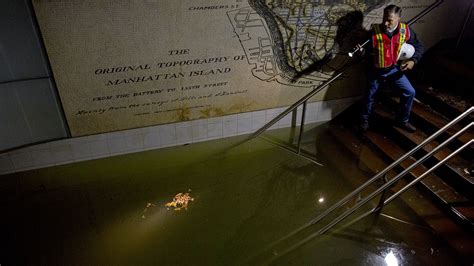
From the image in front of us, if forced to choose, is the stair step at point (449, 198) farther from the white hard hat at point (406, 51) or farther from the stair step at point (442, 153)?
the white hard hat at point (406, 51)

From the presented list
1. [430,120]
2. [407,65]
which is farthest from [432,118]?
[407,65]

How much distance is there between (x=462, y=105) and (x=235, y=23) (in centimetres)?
404

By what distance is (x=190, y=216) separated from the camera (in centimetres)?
451

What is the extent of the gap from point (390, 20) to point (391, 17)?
47 millimetres

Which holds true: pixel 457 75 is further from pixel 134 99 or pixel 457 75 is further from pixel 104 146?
pixel 104 146

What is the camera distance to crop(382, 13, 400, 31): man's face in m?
4.64

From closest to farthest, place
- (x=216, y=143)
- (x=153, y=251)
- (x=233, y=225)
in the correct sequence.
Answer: (x=153, y=251), (x=233, y=225), (x=216, y=143)

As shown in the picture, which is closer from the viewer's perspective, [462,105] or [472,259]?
[472,259]

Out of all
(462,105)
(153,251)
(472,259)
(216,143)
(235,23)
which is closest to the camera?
(472,259)

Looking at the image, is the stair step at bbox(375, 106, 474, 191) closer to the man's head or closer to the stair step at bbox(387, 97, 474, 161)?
the stair step at bbox(387, 97, 474, 161)

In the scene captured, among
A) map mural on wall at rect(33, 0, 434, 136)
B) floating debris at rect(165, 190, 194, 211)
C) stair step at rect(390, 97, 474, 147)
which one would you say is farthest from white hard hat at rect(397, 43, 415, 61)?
floating debris at rect(165, 190, 194, 211)

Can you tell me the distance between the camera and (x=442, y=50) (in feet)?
19.8

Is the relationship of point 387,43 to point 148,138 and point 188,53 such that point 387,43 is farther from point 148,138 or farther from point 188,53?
point 148,138

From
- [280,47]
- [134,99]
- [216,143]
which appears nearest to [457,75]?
[280,47]
